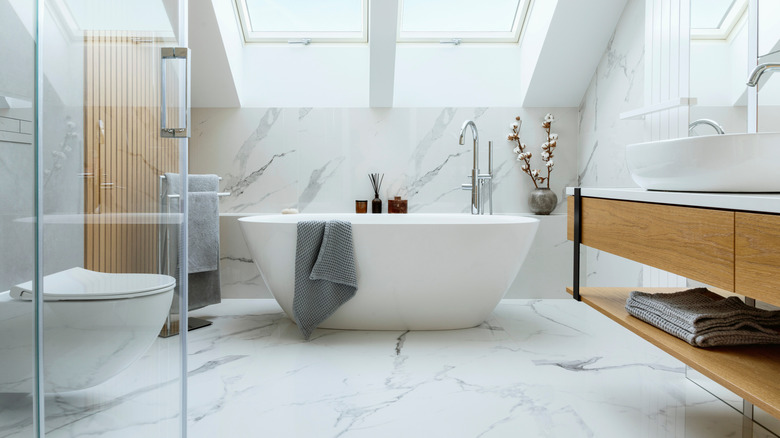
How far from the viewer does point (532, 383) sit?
233 centimetres

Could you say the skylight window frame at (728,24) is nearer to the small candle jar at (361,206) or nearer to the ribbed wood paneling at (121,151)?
the ribbed wood paneling at (121,151)

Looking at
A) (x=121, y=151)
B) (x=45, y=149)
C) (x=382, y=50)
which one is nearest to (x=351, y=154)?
(x=382, y=50)

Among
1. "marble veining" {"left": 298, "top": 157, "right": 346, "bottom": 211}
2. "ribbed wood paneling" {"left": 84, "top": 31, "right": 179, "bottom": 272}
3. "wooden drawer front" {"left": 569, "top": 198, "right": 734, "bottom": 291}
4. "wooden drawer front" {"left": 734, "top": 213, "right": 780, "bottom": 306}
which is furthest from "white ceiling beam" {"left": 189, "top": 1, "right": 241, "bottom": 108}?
"wooden drawer front" {"left": 734, "top": 213, "right": 780, "bottom": 306}

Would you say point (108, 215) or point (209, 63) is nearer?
point (108, 215)

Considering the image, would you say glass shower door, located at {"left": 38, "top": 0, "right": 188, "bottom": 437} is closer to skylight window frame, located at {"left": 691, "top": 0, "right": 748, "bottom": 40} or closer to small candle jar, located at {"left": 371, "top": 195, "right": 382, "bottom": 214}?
skylight window frame, located at {"left": 691, "top": 0, "right": 748, "bottom": 40}

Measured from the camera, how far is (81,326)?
0.99 metres

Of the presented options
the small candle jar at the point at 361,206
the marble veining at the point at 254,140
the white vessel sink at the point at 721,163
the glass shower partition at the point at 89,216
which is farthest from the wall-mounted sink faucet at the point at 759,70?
the marble veining at the point at 254,140

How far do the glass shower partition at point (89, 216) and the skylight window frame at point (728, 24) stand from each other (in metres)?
1.88

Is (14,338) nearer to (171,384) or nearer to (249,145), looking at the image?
(171,384)

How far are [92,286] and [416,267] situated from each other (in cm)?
207

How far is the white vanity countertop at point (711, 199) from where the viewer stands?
104 cm

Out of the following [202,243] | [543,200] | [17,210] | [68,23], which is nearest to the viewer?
[17,210]

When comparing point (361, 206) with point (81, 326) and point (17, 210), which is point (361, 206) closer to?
point (81, 326)

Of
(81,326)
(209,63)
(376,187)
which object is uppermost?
(209,63)
